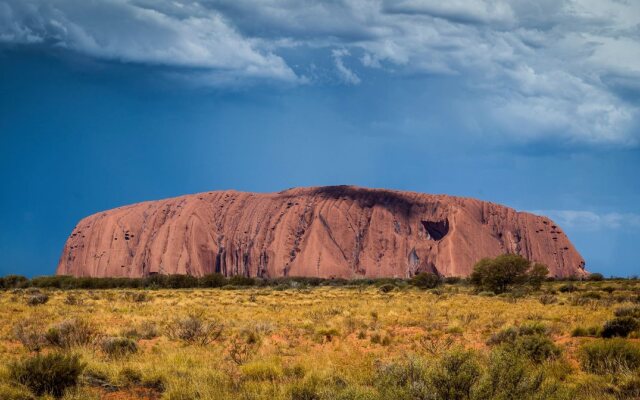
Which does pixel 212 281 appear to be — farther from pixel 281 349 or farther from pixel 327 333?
pixel 281 349

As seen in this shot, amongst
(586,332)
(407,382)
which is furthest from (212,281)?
(407,382)

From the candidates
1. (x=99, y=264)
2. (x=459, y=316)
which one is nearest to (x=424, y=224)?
(x=99, y=264)

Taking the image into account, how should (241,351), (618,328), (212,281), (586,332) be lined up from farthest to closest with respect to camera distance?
(212,281), (586,332), (618,328), (241,351)

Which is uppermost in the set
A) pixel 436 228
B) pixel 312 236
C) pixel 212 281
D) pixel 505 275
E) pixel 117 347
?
pixel 436 228

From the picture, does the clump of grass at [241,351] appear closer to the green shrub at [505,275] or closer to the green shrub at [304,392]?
the green shrub at [304,392]

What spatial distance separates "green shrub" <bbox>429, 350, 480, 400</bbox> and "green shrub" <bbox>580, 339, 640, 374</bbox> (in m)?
4.61

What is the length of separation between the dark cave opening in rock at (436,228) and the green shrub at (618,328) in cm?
9618

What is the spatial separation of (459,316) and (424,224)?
9356cm

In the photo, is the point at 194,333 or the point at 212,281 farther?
the point at 212,281

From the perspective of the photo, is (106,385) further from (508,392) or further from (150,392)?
(508,392)

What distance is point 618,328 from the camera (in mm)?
16000

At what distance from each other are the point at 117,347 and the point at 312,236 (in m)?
94.3

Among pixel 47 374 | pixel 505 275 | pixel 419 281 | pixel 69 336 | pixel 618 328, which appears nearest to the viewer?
pixel 47 374

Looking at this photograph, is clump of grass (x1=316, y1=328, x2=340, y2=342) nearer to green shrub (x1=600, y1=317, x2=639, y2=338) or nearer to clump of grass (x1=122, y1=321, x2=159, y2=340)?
clump of grass (x1=122, y1=321, x2=159, y2=340)
